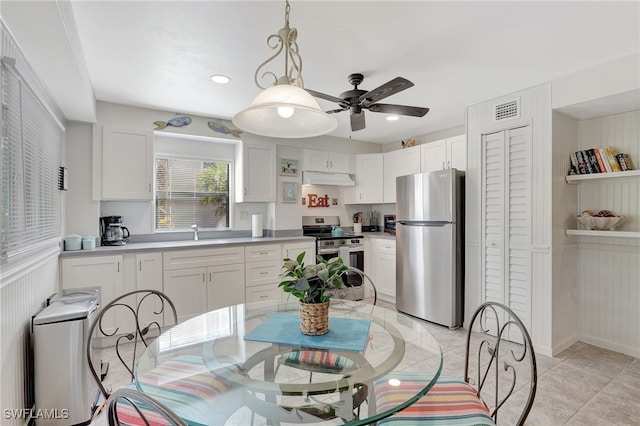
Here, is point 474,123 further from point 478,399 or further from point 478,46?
point 478,399

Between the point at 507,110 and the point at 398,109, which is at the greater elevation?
the point at 507,110

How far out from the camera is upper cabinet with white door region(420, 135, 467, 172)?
3.83 metres

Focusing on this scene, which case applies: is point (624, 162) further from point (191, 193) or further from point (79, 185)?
point (79, 185)

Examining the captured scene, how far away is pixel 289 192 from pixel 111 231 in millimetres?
2165

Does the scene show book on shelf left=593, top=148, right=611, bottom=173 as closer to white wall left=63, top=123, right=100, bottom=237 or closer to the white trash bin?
the white trash bin

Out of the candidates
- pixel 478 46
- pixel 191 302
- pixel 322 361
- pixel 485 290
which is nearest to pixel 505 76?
pixel 478 46

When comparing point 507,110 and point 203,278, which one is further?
point 203,278

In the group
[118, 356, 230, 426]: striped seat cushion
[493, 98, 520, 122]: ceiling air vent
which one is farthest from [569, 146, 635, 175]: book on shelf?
[118, 356, 230, 426]: striped seat cushion

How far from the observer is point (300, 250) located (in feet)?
13.9

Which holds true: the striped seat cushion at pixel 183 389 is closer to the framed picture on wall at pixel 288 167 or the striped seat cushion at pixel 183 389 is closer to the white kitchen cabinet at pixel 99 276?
the white kitchen cabinet at pixel 99 276

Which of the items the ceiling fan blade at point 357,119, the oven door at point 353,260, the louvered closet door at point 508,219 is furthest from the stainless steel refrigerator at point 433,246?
the ceiling fan blade at point 357,119

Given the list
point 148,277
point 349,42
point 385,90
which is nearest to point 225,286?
point 148,277

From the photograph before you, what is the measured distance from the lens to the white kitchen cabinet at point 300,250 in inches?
162

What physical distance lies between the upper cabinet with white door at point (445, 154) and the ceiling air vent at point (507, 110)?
0.42 meters
